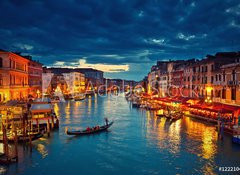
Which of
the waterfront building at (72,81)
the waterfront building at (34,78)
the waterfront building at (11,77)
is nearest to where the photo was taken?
the waterfront building at (11,77)

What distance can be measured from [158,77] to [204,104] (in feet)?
123

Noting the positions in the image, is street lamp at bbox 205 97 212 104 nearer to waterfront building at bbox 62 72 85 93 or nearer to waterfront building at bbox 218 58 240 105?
waterfront building at bbox 218 58 240 105

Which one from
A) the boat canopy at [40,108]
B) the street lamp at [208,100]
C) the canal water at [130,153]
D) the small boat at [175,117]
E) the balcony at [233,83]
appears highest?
the balcony at [233,83]

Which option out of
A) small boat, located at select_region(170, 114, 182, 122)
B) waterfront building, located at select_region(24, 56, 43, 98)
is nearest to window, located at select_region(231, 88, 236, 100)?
small boat, located at select_region(170, 114, 182, 122)

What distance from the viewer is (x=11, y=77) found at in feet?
130

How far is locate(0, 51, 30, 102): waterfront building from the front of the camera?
37.2m

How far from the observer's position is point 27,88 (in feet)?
163

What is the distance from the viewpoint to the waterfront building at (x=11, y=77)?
37.2 meters

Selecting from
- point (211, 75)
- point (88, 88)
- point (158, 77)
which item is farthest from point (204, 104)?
point (88, 88)

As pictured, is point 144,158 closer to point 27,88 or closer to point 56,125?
point 56,125

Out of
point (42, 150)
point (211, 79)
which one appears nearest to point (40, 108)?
point (42, 150)

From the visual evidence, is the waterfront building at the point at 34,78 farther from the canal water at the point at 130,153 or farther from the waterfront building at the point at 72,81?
the waterfront building at the point at 72,81

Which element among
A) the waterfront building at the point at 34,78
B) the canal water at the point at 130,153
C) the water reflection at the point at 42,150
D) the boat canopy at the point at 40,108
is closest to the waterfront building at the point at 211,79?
the canal water at the point at 130,153

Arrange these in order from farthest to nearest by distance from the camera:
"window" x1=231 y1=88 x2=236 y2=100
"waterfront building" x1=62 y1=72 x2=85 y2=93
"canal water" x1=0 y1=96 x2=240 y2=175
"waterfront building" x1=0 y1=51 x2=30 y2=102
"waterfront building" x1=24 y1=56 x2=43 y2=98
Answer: "waterfront building" x1=62 y1=72 x2=85 y2=93, "waterfront building" x1=24 y1=56 x2=43 y2=98, "waterfront building" x1=0 y1=51 x2=30 y2=102, "window" x1=231 y1=88 x2=236 y2=100, "canal water" x1=0 y1=96 x2=240 y2=175
